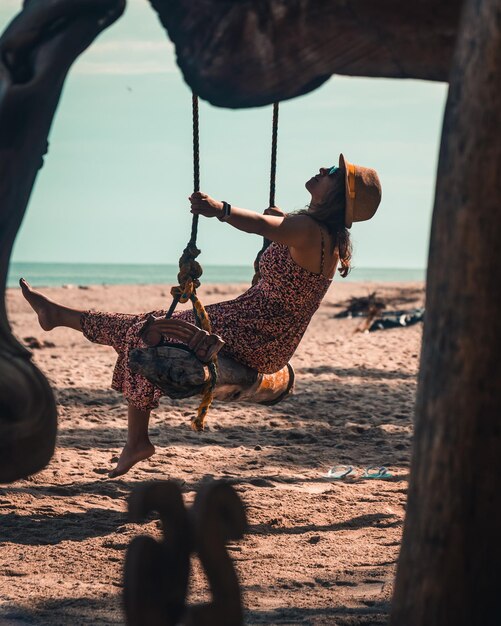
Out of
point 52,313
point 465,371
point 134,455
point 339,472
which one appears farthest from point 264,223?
point 465,371

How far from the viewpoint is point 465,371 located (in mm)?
2266

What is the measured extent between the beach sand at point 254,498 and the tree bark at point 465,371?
1.07 meters

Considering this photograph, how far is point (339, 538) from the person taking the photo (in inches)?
177

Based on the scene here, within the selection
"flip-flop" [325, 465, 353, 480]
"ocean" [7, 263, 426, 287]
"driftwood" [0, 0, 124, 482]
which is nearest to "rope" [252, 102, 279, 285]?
"flip-flop" [325, 465, 353, 480]

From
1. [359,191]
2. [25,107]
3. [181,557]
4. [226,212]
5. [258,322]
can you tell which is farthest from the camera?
[258,322]

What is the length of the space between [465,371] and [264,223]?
7.47 feet

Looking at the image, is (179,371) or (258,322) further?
(258,322)

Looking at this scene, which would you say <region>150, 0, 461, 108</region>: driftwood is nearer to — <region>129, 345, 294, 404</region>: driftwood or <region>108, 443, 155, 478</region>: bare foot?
<region>129, 345, 294, 404</region>: driftwood

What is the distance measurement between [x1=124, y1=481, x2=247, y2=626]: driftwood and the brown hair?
2.22 metres

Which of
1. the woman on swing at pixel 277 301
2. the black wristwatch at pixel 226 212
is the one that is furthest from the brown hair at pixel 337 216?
the black wristwatch at pixel 226 212

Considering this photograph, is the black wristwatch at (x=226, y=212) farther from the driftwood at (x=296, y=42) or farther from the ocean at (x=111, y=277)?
the ocean at (x=111, y=277)

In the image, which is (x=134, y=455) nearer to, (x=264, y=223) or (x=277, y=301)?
(x=277, y=301)

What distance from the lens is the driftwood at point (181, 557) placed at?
8.13ft

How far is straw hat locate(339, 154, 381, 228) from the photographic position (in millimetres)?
4598
